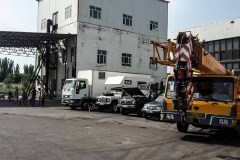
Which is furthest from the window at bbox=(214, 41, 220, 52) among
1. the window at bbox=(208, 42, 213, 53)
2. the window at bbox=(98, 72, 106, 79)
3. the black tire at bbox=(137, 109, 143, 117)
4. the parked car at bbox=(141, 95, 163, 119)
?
the parked car at bbox=(141, 95, 163, 119)

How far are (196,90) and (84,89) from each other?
17493 millimetres

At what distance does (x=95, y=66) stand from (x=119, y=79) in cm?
1155

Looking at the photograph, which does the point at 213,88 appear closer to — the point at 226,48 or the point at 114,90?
the point at 114,90

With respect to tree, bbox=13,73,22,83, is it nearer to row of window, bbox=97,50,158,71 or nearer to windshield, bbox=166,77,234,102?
row of window, bbox=97,50,158,71

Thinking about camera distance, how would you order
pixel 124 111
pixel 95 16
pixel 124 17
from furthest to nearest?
pixel 124 17 < pixel 95 16 < pixel 124 111

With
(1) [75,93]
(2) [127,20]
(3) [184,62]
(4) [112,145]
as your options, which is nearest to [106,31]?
(2) [127,20]

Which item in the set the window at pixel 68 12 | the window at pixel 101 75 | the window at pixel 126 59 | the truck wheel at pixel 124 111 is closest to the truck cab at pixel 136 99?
the truck wheel at pixel 124 111

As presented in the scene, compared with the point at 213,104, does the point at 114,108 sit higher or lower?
lower

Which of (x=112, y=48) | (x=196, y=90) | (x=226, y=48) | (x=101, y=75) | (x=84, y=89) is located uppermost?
(x=112, y=48)

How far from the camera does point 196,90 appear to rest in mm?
11961

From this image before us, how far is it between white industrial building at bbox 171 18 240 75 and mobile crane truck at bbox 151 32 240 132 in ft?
77.0

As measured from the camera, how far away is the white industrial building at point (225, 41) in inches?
1356

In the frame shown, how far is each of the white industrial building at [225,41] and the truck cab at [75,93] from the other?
14.8 m

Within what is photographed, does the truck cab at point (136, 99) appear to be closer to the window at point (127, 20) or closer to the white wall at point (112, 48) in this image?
the white wall at point (112, 48)
